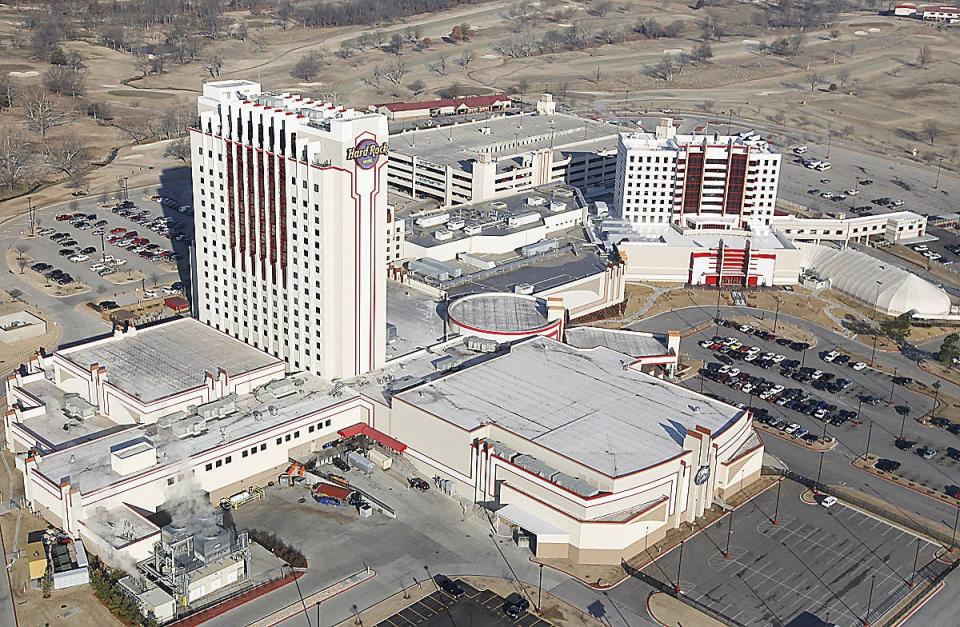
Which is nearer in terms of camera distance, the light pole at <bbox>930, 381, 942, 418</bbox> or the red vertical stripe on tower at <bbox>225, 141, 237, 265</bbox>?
the red vertical stripe on tower at <bbox>225, 141, 237, 265</bbox>

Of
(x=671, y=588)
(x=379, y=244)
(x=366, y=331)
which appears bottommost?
(x=671, y=588)

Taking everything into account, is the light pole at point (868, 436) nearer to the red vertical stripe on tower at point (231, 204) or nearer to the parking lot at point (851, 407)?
the parking lot at point (851, 407)

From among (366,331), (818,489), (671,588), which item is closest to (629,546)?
(671,588)

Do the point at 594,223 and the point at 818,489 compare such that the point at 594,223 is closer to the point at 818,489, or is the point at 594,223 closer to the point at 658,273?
the point at 658,273

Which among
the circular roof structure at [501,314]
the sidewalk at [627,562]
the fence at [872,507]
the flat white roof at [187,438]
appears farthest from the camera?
the circular roof structure at [501,314]

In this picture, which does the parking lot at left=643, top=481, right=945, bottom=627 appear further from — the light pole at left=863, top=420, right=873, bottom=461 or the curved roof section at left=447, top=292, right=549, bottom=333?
the curved roof section at left=447, top=292, right=549, bottom=333

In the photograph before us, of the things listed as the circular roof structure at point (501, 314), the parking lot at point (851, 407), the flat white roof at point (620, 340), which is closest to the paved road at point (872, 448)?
the parking lot at point (851, 407)

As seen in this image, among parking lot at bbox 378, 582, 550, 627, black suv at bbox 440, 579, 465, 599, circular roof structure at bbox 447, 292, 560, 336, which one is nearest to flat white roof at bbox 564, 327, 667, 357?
circular roof structure at bbox 447, 292, 560, 336
